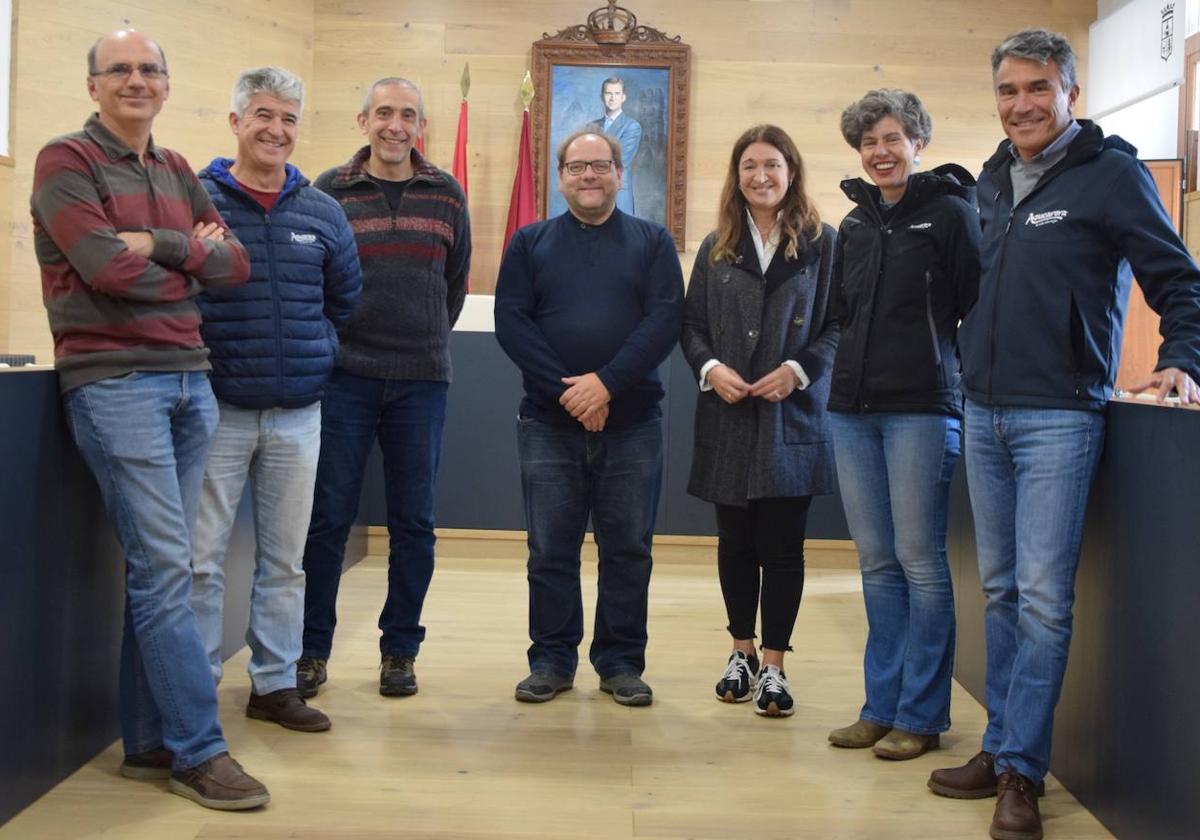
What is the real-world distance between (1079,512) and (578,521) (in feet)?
4.49

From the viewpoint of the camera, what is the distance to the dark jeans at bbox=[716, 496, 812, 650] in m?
3.16

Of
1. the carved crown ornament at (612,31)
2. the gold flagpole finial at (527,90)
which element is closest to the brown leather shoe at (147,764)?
the gold flagpole finial at (527,90)

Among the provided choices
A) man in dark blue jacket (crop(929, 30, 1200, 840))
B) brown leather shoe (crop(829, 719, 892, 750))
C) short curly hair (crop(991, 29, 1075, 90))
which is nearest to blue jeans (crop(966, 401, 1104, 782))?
man in dark blue jacket (crop(929, 30, 1200, 840))

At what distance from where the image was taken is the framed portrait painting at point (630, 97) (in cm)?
657

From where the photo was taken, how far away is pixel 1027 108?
2352mm

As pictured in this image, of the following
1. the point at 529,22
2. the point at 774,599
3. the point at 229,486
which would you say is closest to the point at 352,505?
the point at 229,486

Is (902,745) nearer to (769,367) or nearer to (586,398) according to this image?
(769,367)

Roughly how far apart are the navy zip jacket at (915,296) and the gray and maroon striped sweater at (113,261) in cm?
138

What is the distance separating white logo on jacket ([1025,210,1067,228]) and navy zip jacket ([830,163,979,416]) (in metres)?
0.32

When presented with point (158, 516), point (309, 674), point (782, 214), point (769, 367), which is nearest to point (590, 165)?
point (782, 214)

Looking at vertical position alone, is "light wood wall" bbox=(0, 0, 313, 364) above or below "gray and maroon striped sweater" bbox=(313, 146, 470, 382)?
above

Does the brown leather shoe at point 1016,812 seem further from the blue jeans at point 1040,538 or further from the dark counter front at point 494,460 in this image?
the dark counter front at point 494,460

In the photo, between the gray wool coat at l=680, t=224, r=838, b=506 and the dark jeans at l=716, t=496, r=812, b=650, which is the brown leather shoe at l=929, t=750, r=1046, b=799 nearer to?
the dark jeans at l=716, t=496, r=812, b=650

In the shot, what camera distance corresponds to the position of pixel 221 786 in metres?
2.42
